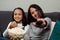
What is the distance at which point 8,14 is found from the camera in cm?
236

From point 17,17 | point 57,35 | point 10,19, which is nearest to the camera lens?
point 57,35

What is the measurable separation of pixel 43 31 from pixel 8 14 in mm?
769

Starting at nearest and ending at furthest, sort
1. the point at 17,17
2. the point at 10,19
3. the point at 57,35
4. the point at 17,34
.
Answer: the point at 57,35 < the point at 17,34 < the point at 17,17 < the point at 10,19

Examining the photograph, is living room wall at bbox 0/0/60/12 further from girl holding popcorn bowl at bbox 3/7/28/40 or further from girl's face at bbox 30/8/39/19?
girl's face at bbox 30/8/39/19

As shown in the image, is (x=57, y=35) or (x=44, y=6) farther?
(x=44, y=6)

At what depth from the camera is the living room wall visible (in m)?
2.35

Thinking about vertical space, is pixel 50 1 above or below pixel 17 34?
above

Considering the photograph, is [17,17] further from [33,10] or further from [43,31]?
[43,31]

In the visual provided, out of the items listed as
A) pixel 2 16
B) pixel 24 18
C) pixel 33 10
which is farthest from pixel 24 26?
pixel 2 16

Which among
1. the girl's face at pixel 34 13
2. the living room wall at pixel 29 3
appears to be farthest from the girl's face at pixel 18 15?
the living room wall at pixel 29 3

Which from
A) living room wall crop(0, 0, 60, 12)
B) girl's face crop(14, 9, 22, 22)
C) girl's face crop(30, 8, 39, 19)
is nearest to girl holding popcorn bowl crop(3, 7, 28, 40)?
girl's face crop(14, 9, 22, 22)

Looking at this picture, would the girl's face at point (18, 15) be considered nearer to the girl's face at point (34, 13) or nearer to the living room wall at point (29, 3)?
the girl's face at point (34, 13)

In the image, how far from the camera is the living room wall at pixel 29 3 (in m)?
2.35

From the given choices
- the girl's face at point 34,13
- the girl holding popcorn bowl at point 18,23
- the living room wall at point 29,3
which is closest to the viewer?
the girl's face at point 34,13
